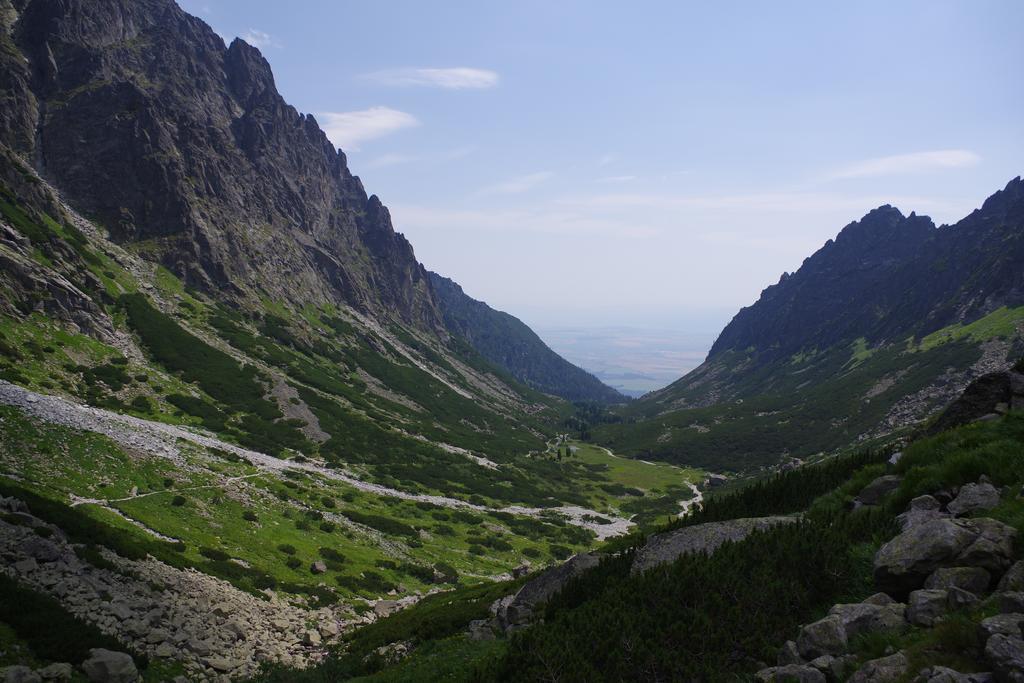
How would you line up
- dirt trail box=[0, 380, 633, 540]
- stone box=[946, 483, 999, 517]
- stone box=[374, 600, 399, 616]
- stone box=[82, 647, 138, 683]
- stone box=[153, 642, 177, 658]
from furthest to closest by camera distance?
1. dirt trail box=[0, 380, 633, 540]
2. stone box=[374, 600, 399, 616]
3. stone box=[153, 642, 177, 658]
4. stone box=[82, 647, 138, 683]
5. stone box=[946, 483, 999, 517]

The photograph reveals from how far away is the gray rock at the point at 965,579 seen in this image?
11.9 metres

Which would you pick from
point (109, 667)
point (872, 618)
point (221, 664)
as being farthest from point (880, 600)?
point (221, 664)

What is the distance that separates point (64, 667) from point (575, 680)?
1747 cm

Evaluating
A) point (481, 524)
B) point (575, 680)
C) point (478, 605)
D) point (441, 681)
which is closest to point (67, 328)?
point (481, 524)

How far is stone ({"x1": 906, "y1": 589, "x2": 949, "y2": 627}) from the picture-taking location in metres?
11.3

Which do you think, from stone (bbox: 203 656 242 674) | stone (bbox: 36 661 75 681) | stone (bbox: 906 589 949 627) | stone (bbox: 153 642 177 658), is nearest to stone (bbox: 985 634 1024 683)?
stone (bbox: 906 589 949 627)

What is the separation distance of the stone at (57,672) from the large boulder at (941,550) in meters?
25.7

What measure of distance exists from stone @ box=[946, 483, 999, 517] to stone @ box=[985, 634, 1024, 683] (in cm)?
855

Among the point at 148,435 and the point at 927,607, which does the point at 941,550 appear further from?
the point at 148,435

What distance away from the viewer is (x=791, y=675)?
11727mm

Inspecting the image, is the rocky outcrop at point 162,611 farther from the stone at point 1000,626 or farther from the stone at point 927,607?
the stone at point 1000,626

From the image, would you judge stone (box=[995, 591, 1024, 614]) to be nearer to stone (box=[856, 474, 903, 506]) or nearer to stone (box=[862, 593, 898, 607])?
stone (box=[862, 593, 898, 607])

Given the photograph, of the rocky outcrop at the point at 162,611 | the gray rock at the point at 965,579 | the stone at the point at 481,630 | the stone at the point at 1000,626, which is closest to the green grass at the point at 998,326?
the stone at the point at 481,630

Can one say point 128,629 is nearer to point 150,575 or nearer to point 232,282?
point 150,575
